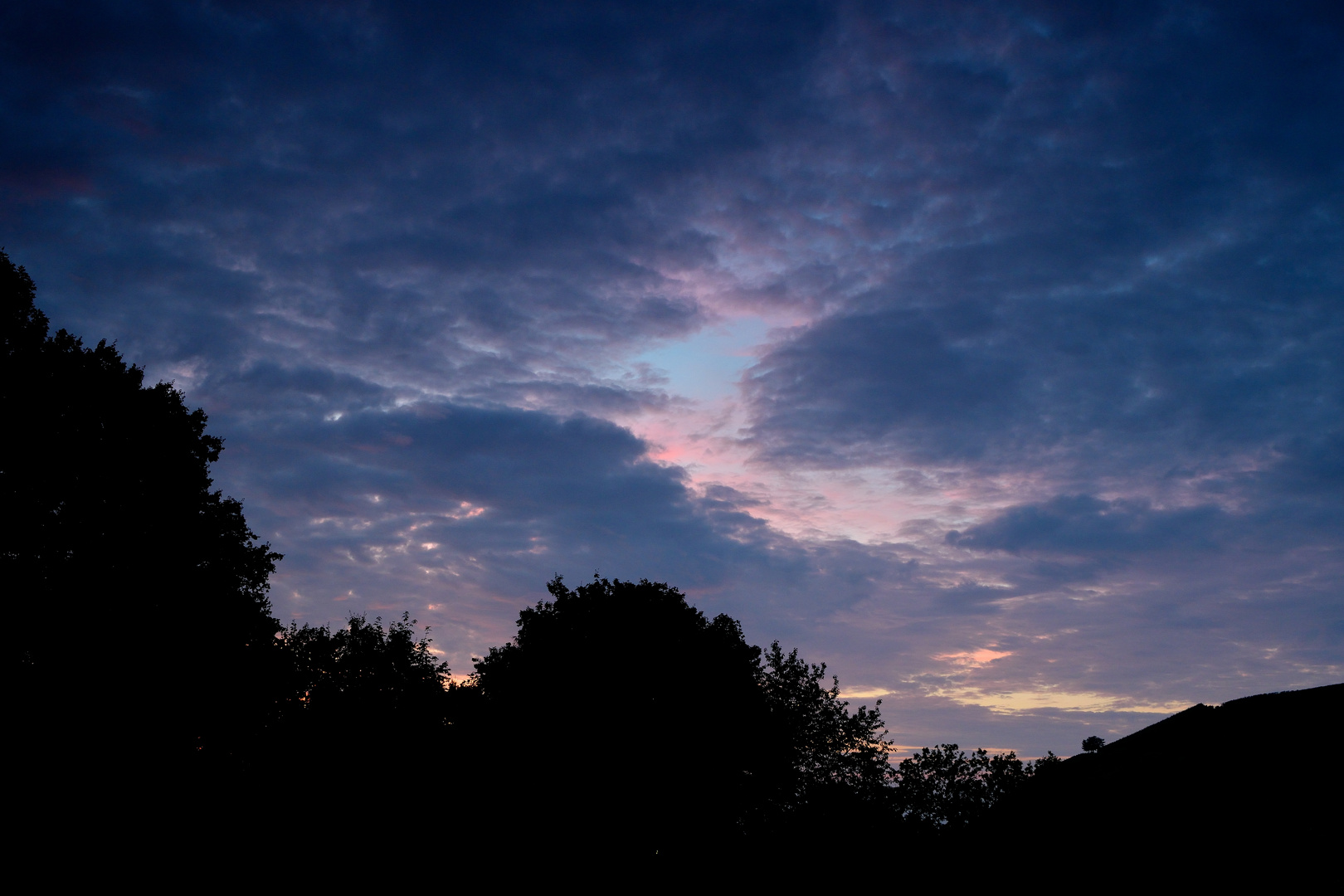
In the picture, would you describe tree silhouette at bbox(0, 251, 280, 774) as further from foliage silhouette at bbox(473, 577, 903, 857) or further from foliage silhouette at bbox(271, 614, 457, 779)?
foliage silhouette at bbox(473, 577, 903, 857)

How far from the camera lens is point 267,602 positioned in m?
33.4

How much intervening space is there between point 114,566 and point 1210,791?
3919 cm

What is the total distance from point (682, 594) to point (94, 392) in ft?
115

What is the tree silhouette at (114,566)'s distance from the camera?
26.1 meters

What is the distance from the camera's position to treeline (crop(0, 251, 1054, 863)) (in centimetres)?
2667

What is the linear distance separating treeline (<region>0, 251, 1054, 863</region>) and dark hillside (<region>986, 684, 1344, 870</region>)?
9.39 m

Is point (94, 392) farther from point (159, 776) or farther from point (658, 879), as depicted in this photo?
point (658, 879)

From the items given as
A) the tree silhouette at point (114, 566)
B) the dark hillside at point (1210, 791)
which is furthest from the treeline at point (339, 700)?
the dark hillside at point (1210, 791)

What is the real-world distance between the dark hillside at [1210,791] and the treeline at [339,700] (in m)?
9.39

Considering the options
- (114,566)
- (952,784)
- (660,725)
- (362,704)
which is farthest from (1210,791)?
(362,704)

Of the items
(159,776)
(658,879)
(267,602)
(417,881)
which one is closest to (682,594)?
(658,879)

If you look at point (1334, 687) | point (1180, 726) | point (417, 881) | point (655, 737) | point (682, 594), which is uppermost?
point (682, 594)

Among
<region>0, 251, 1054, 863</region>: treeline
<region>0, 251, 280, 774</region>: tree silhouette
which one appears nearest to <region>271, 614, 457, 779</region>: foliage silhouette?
<region>0, 251, 1054, 863</region>: treeline

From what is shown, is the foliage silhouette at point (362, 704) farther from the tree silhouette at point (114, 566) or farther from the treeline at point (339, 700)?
the tree silhouette at point (114, 566)
